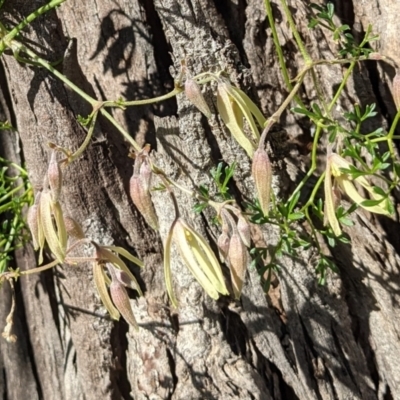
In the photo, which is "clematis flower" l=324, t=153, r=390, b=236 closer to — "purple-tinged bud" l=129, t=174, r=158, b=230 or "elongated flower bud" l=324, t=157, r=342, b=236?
"elongated flower bud" l=324, t=157, r=342, b=236

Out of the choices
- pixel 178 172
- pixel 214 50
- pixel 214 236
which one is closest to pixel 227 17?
pixel 214 50

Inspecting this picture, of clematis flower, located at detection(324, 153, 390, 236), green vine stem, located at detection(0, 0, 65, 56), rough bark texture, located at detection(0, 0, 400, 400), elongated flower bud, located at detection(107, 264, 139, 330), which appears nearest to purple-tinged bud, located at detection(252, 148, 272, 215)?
clematis flower, located at detection(324, 153, 390, 236)

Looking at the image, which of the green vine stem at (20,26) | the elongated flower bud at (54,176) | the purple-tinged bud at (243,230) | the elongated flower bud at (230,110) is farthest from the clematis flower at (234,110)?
the green vine stem at (20,26)

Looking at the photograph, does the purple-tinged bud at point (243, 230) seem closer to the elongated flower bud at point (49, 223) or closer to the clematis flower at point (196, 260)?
the clematis flower at point (196, 260)

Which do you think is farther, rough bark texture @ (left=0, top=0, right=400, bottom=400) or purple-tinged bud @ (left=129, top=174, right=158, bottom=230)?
rough bark texture @ (left=0, top=0, right=400, bottom=400)

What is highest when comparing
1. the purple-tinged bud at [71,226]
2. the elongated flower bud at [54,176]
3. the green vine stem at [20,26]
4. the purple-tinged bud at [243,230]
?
the green vine stem at [20,26]

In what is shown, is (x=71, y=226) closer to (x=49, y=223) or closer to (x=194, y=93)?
(x=49, y=223)

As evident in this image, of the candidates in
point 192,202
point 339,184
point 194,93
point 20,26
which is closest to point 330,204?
point 339,184

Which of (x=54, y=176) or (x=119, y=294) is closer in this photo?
(x=54, y=176)

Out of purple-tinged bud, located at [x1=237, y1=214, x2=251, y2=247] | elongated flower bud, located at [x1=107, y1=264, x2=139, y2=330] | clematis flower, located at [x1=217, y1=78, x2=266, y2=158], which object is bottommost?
elongated flower bud, located at [x1=107, y1=264, x2=139, y2=330]
